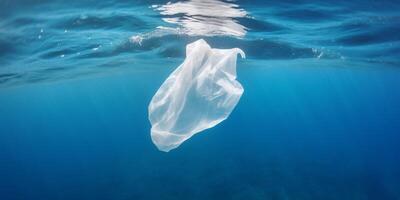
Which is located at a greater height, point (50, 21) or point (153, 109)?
point (50, 21)

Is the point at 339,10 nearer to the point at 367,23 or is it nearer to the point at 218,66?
the point at 367,23

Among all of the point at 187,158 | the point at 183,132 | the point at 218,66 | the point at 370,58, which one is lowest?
the point at 187,158

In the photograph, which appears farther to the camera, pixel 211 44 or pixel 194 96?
pixel 211 44

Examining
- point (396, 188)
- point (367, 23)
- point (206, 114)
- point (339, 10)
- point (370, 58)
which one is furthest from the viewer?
point (370, 58)

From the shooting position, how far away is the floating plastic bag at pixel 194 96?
4.67 metres

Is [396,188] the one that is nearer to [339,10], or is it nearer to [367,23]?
[367,23]

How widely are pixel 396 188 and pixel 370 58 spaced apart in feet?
21.6

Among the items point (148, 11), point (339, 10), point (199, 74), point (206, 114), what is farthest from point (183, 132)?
point (339, 10)

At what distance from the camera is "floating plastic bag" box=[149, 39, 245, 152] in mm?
4668

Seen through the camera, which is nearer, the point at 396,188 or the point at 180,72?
the point at 180,72

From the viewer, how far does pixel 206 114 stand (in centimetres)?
471

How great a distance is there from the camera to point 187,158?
21594 millimetres

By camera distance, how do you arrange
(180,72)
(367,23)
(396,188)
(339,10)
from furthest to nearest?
(396,188)
(367,23)
(339,10)
(180,72)

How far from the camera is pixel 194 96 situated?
4938mm
